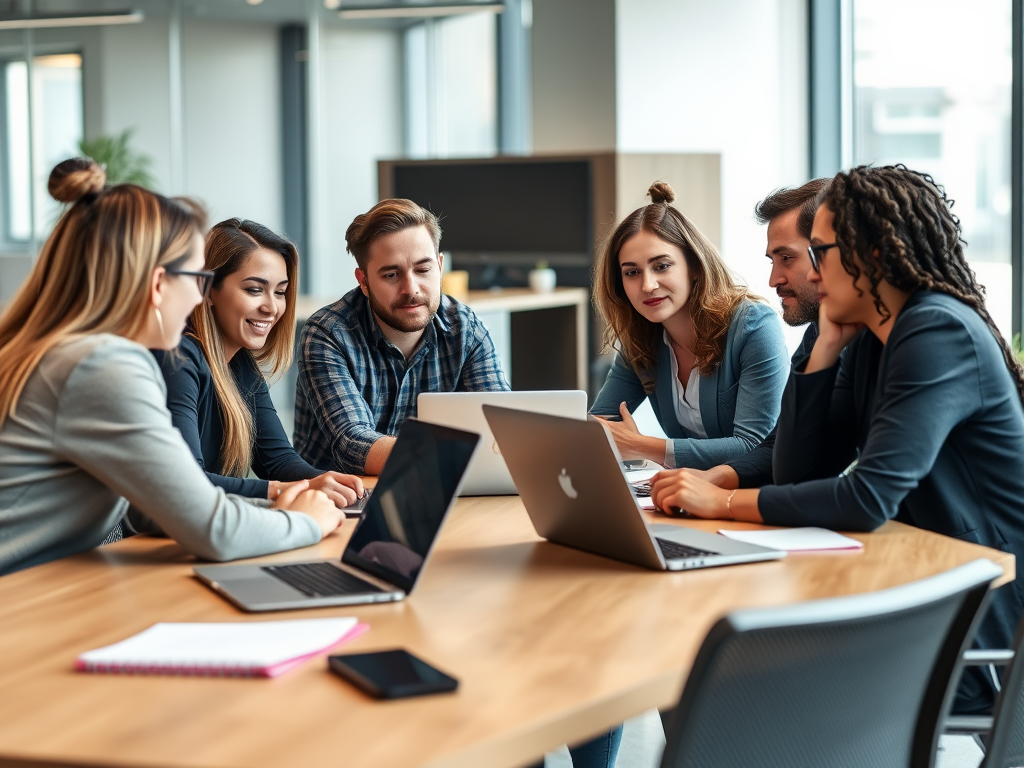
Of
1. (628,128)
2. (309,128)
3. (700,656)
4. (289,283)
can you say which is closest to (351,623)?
(700,656)

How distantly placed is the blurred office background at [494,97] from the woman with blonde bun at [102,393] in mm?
4355

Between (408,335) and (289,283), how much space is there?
12.3 inches

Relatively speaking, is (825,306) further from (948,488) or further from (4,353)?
(4,353)

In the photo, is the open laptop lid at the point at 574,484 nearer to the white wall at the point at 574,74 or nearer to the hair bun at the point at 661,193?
the hair bun at the point at 661,193

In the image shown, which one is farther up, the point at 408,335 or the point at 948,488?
the point at 408,335

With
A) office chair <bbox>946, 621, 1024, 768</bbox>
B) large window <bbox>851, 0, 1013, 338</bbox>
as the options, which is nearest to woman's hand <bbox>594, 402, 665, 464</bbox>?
office chair <bbox>946, 621, 1024, 768</bbox>

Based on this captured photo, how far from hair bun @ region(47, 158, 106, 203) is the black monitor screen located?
4690 mm

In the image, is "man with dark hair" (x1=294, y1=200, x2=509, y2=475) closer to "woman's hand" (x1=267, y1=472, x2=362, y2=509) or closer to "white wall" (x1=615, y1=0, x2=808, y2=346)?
"woman's hand" (x1=267, y1=472, x2=362, y2=509)

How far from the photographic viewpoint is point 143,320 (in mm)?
1741

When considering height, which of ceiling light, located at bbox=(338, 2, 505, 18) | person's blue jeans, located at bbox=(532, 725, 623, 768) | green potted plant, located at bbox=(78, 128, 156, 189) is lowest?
person's blue jeans, located at bbox=(532, 725, 623, 768)

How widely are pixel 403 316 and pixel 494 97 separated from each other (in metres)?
5.37

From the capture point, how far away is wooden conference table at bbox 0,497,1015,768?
1.06 meters

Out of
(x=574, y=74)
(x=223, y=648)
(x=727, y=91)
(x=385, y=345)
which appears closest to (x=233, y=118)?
(x=574, y=74)

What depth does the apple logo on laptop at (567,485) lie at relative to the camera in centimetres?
170
